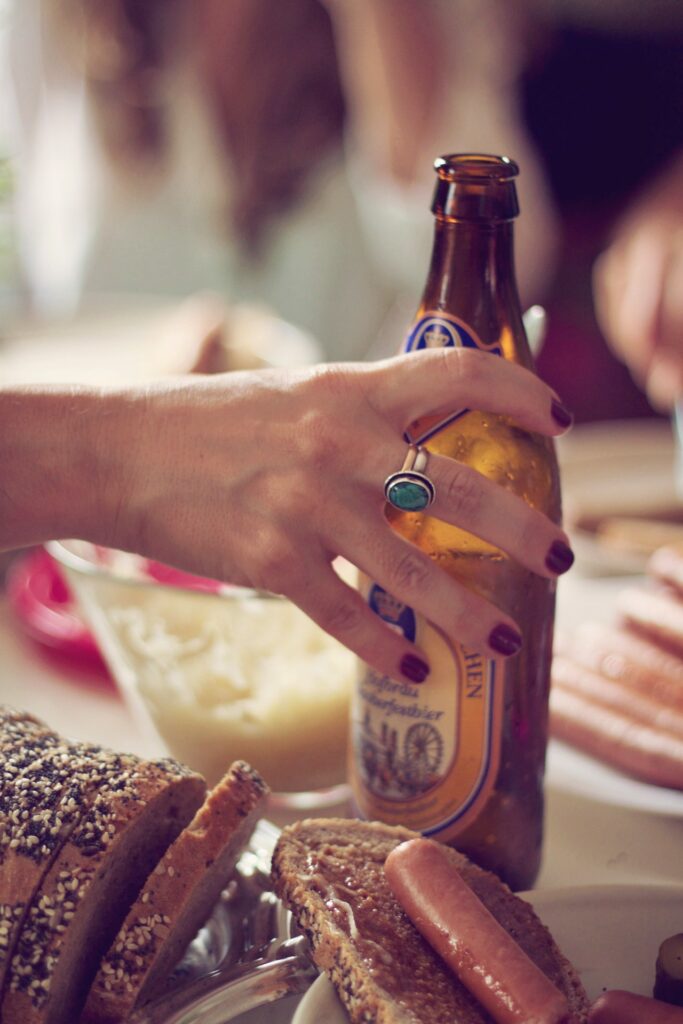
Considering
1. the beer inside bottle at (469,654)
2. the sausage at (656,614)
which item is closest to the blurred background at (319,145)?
the sausage at (656,614)

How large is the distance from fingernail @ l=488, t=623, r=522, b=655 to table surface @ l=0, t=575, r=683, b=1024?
0.63 feet

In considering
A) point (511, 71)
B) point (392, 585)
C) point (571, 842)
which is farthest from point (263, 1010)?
point (511, 71)

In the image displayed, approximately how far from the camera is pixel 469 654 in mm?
892

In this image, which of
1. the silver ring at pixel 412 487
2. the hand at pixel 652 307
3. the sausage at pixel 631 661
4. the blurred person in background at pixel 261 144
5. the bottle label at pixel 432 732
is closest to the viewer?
the silver ring at pixel 412 487

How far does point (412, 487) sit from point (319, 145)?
3.14m

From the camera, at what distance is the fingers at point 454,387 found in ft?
2.63

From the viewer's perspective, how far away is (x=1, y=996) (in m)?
0.75

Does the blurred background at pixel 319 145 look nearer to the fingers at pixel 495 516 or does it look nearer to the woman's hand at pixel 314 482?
the woman's hand at pixel 314 482

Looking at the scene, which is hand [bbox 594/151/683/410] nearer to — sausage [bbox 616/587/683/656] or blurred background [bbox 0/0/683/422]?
sausage [bbox 616/587/683/656]

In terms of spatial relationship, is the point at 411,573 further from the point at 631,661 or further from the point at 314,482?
the point at 631,661

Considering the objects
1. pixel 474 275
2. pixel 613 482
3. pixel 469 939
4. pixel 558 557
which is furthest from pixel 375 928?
pixel 613 482

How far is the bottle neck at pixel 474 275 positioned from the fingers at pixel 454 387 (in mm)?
120

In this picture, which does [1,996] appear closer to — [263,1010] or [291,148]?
[263,1010]

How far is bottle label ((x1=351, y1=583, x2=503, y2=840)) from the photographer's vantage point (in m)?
0.90
